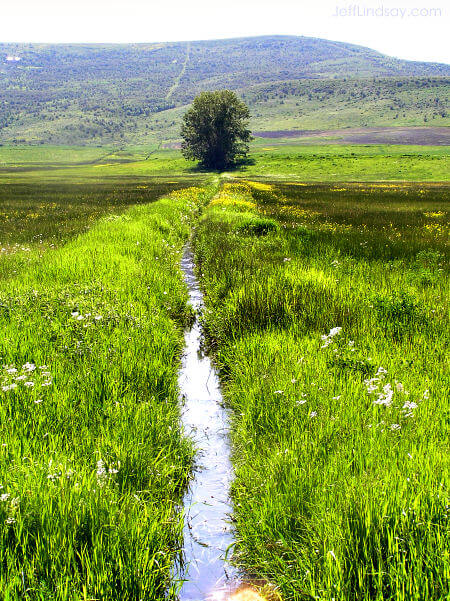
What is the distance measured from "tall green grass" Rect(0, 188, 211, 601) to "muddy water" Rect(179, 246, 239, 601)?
18cm

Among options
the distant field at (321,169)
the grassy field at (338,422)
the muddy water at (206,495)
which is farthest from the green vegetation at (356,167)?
the muddy water at (206,495)

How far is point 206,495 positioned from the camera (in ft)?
14.6

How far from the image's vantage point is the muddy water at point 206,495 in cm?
343

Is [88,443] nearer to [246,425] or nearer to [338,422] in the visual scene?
[246,425]

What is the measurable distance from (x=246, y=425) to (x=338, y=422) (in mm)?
1168

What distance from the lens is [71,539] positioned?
293 cm

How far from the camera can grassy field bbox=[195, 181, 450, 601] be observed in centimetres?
284

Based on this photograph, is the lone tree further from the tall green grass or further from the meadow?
the tall green grass

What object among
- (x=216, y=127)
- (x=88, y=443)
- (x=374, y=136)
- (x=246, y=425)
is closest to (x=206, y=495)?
(x=246, y=425)

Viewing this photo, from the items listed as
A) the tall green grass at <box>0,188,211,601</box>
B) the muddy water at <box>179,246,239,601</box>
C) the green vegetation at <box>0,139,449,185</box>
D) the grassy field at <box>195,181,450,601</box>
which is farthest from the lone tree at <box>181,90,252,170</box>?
the muddy water at <box>179,246,239,601</box>

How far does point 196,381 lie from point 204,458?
2205 mm

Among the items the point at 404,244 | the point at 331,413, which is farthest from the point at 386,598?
the point at 404,244

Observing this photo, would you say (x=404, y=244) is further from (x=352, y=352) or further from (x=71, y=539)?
(x=71, y=539)

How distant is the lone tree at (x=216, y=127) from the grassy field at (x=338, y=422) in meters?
88.0
